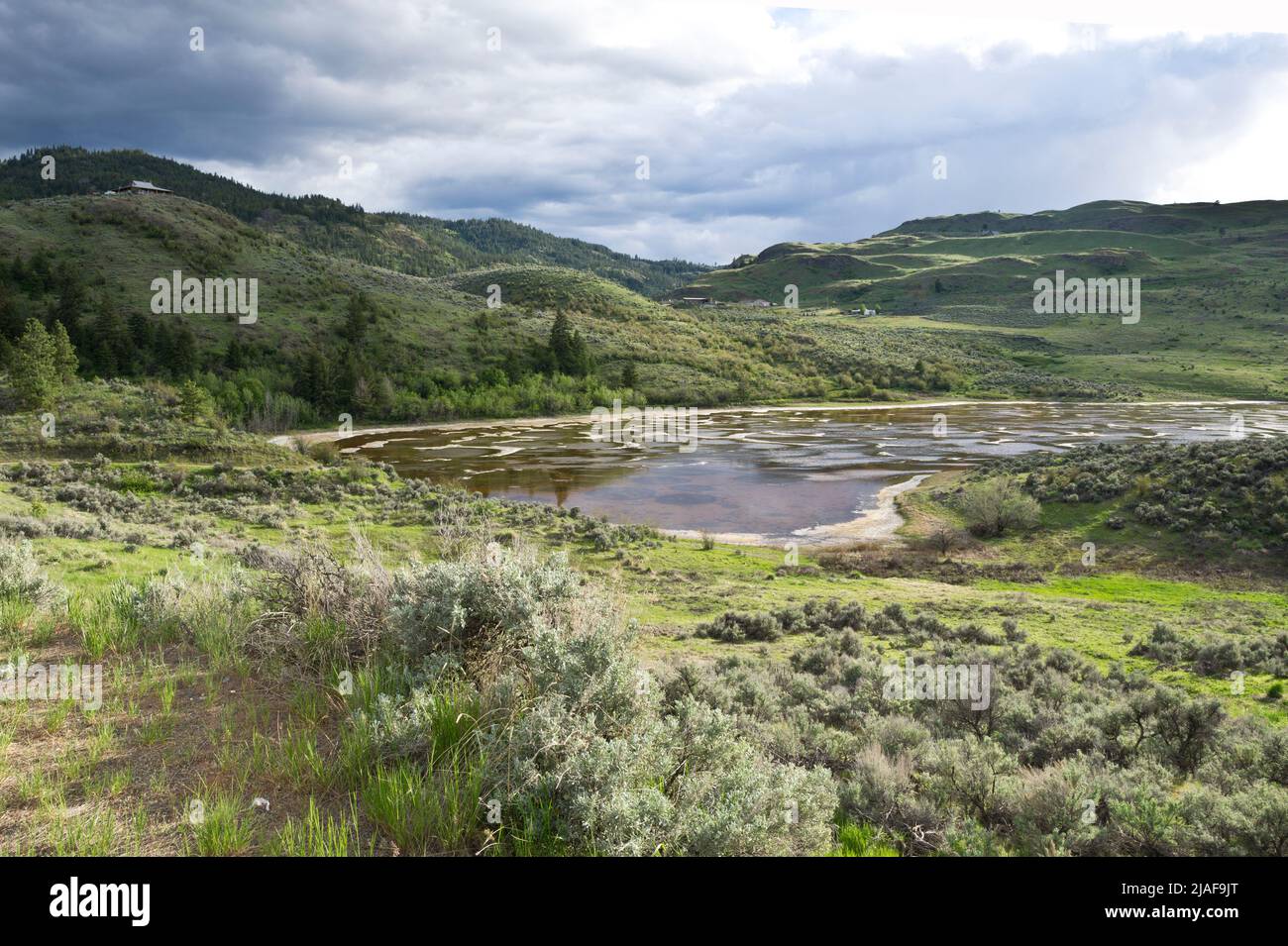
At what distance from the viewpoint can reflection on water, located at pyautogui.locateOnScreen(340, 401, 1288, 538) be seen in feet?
105

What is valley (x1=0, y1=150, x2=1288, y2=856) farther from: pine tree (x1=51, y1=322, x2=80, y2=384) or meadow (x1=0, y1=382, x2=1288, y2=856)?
pine tree (x1=51, y1=322, x2=80, y2=384)

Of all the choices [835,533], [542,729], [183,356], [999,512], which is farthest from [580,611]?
[183,356]

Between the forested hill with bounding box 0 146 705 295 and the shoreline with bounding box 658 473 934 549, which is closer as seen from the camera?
the shoreline with bounding box 658 473 934 549

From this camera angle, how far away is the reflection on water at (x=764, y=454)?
3216cm

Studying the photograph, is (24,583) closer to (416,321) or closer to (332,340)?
(332,340)

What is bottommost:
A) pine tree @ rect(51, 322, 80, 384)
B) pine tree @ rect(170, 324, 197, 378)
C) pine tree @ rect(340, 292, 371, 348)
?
pine tree @ rect(51, 322, 80, 384)

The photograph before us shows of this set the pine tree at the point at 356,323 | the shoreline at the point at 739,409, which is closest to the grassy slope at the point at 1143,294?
the shoreline at the point at 739,409

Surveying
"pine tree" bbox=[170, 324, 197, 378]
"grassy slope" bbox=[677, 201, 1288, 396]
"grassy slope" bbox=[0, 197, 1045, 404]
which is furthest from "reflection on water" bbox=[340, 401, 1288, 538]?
"grassy slope" bbox=[677, 201, 1288, 396]

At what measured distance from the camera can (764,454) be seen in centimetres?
4622

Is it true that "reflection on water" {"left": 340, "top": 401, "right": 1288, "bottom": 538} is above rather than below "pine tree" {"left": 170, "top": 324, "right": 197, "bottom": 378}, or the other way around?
below

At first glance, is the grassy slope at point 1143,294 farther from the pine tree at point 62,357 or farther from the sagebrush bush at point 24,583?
the pine tree at point 62,357
